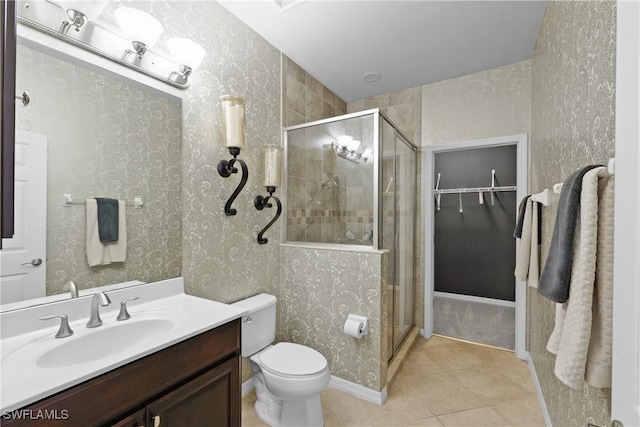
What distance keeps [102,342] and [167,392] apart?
0.35 metres

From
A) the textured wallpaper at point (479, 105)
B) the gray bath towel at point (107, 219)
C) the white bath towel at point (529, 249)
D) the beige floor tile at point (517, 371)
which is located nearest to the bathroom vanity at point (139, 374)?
the gray bath towel at point (107, 219)

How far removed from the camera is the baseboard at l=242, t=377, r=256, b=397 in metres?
2.04

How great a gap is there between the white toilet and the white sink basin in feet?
2.08

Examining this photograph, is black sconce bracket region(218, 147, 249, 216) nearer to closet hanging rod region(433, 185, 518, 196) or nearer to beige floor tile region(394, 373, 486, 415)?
beige floor tile region(394, 373, 486, 415)

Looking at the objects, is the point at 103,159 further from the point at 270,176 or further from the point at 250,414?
the point at 250,414

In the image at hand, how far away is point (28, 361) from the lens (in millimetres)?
904

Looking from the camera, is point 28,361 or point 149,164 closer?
point 28,361

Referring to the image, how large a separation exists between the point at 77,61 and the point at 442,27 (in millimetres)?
2184

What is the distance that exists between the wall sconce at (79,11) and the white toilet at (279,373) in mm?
1608

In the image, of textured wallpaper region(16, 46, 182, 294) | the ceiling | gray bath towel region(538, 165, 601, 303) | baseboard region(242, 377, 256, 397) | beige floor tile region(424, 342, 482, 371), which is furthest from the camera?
beige floor tile region(424, 342, 482, 371)

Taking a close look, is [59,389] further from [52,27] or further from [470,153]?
[470,153]

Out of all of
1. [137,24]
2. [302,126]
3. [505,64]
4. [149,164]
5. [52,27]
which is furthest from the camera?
[505,64]

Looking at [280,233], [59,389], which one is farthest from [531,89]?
[59,389]

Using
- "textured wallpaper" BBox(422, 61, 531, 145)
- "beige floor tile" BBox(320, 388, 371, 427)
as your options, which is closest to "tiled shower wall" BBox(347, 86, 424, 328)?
"textured wallpaper" BBox(422, 61, 531, 145)
